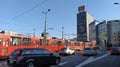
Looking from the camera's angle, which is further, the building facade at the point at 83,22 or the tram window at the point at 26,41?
the building facade at the point at 83,22

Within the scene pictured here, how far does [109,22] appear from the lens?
164 meters

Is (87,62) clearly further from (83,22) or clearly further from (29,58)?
(83,22)

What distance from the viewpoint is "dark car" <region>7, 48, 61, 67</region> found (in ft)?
→ 58.1

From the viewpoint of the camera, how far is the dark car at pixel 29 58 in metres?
17.7

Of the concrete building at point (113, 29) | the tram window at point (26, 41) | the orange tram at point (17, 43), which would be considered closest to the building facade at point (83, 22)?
the concrete building at point (113, 29)

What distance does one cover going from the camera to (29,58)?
59.6ft

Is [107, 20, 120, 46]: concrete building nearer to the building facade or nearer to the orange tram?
the building facade

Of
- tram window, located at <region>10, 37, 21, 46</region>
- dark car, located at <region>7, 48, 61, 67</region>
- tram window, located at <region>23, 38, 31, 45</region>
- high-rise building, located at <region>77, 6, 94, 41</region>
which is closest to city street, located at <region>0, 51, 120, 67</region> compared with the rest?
dark car, located at <region>7, 48, 61, 67</region>

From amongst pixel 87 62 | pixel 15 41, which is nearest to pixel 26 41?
pixel 15 41

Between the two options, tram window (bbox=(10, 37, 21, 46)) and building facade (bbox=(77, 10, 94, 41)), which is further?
building facade (bbox=(77, 10, 94, 41))

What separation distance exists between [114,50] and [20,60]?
95.5 ft

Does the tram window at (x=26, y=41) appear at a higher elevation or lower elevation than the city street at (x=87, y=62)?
higher

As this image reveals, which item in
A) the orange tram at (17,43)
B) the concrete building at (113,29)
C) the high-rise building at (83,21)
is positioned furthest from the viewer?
the concrete building at (113,29)

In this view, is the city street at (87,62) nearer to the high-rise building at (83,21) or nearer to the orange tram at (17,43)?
A: the orange tram at (17,43)
